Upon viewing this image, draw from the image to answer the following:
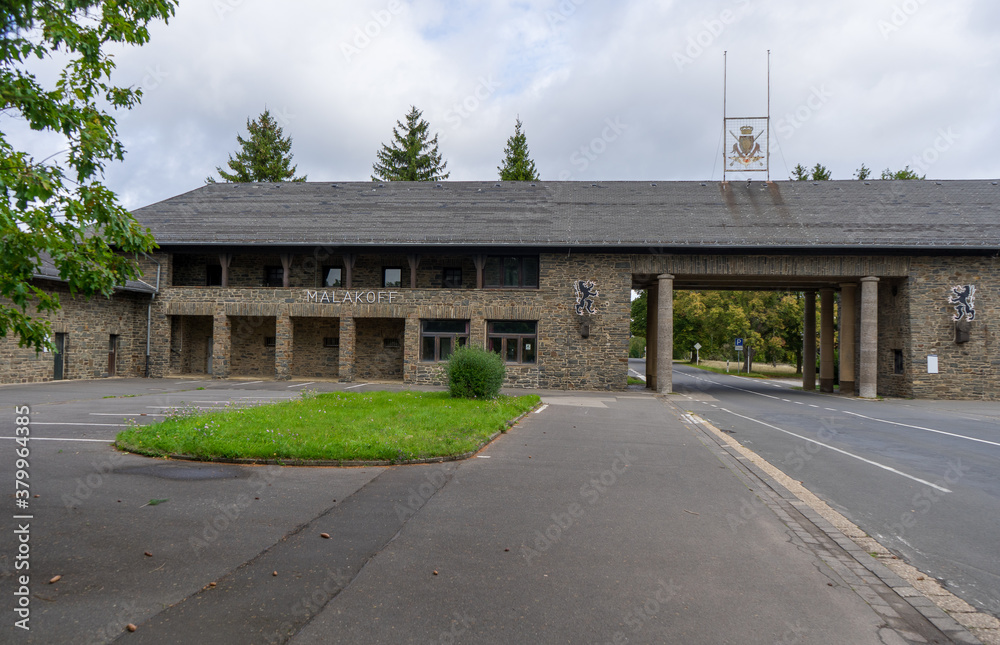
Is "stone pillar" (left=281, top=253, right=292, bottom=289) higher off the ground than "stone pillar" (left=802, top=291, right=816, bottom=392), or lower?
higher

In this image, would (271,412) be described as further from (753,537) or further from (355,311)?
(355,311)

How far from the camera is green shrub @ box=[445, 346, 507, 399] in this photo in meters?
16.3

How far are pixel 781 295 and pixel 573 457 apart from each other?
1813 inches

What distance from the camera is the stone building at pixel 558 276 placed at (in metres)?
25.4

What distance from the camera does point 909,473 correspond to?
28.2ft

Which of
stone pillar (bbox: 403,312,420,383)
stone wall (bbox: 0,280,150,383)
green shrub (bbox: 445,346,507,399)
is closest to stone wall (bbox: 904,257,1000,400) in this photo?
green shrub (bbox: 445,346,507,399)

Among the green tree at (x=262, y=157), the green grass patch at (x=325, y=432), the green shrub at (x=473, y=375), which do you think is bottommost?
the green grass patch at (x=325, y=432)

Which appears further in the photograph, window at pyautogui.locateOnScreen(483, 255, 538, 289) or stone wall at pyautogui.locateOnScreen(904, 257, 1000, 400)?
window at pyautogui.locateOnScreen(483, 255, 538, 289)

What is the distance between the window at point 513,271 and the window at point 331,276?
735 cm

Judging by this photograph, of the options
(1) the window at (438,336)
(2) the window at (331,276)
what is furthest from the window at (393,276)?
(1) the window at (438,336)

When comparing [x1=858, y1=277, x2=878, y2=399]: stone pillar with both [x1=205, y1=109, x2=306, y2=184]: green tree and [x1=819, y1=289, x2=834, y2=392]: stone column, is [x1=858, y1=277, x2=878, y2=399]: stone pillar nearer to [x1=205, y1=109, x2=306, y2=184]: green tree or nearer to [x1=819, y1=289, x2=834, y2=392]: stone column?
[x1=819, y1=289, x2=834, y2=392]: stone column

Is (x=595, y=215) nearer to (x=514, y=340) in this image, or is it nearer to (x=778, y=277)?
(x=514, y=340)

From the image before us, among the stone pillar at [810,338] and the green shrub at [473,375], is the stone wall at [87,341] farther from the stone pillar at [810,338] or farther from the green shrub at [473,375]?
the stone pillar at [810,338]

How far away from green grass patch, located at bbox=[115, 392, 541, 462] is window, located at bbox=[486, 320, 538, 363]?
12.7 m
